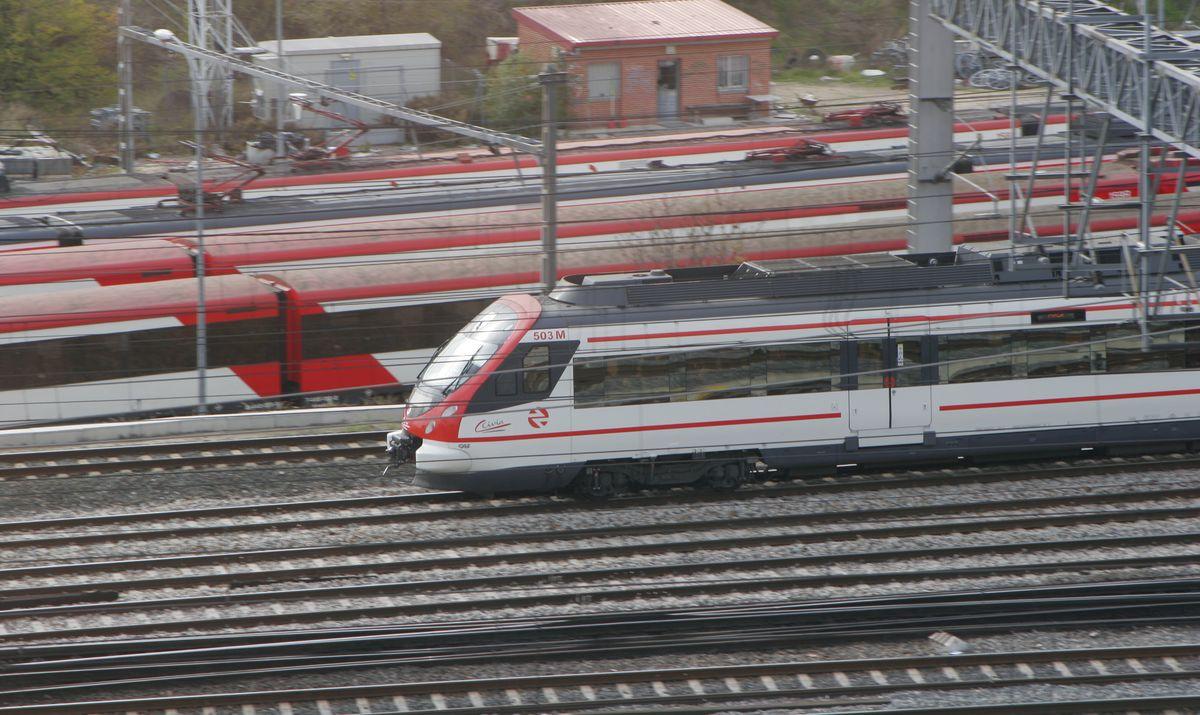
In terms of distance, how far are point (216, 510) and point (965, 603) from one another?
7465 millimetres

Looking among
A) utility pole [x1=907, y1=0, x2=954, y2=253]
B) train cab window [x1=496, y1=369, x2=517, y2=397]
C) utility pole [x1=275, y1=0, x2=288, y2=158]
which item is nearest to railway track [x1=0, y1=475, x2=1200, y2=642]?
train cab window [x1=496, y1=369, x2=517, y2=397]

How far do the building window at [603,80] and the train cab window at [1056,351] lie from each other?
1545 cm

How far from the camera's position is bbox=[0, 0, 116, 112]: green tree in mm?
28203

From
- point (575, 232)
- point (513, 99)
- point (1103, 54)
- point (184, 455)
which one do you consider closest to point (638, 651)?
point (1103, 54)

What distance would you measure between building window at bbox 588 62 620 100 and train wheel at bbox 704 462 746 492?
15.5m

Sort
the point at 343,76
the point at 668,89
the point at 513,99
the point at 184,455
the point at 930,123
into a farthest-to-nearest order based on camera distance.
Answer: the point at 668,89
the point at 343,76
the point at 513,99
the point at 930,123
the point at 184,455

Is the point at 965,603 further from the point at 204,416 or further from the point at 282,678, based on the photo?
the point at 204,416

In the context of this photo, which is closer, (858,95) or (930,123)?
(930,123)

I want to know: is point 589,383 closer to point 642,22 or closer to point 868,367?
point 868,367

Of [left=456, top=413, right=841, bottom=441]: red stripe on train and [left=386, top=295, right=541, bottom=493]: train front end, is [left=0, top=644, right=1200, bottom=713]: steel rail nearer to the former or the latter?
[left=386, top=295, right=541, bottom=493]: train front end

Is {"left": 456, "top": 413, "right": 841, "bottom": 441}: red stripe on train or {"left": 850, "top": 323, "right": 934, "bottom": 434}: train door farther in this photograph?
{"left": 850, "top": 323, "right": 934, "bottom": 434}: train door

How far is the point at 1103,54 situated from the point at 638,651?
6.82m

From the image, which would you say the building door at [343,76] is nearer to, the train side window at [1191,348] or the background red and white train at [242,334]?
the background red and white train at [242,334]

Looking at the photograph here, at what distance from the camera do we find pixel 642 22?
2850 cm
